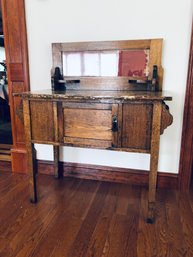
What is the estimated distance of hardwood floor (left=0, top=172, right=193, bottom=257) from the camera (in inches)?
48.5

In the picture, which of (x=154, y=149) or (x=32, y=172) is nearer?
(x=154, y=149)

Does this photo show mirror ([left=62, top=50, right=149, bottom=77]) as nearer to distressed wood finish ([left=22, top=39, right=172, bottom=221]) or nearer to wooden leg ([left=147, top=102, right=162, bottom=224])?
distressed wood finish ([left=22, top=39, right=172, bottom=221])

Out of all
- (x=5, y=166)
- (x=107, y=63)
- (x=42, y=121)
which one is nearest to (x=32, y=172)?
(x=42, y=121)

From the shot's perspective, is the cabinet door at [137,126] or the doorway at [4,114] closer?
the cabinet door at [137,126]

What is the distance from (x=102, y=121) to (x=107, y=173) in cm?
75

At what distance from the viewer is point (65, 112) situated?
145 centimetres

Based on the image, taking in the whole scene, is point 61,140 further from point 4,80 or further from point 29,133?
point 4,80

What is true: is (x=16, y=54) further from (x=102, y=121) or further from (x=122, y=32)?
(x=102, y=121)

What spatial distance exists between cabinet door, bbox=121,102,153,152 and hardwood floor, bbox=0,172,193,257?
0.50 m

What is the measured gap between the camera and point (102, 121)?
1.40 m

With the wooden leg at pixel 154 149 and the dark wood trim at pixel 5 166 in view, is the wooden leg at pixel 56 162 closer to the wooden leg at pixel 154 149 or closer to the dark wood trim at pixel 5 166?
the dark wood trim at pixel 5 166

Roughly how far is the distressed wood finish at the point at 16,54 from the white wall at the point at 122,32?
6cm

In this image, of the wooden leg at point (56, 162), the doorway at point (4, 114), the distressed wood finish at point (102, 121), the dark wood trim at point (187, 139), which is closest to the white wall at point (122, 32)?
the dark wood trim at point (187, 139)

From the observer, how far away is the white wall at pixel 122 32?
1.64 meters
